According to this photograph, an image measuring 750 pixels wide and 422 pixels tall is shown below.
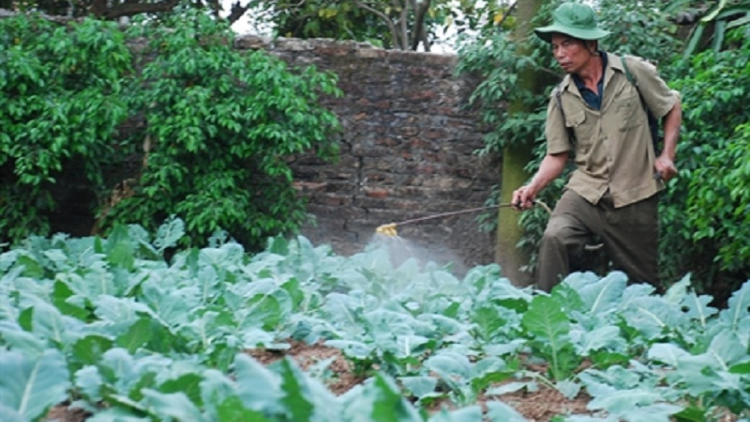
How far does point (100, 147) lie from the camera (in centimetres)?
855

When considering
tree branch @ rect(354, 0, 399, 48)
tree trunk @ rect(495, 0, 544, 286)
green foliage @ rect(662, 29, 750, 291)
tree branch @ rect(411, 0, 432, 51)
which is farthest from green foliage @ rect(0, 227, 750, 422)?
tree branch @ rect(354, 0, 399, 48)

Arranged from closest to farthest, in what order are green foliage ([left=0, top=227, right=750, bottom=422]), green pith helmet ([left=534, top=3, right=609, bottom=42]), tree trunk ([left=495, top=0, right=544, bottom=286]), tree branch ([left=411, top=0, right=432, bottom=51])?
green foliage ([left=0, top=227, right=750, bottom=422]), green pith helmet ([left=534, top=3, right=609, bottom=42]), tree trunk ([left=495, top=0, right=544, bottom=286]), tree branch ([left=411, top=0, right=432, bottom=51])

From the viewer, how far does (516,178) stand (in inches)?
360

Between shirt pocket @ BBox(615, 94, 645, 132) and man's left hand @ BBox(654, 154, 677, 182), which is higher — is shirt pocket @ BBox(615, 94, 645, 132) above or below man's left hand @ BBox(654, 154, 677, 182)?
above

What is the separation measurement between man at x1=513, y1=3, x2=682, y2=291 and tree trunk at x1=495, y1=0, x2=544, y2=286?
2.80 m

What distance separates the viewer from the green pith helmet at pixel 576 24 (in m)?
5.98

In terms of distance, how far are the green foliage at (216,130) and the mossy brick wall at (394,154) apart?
1.87 ft

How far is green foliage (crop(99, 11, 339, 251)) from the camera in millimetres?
8281

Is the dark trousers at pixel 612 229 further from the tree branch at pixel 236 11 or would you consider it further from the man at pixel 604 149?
the tree branch at pixel 236 11

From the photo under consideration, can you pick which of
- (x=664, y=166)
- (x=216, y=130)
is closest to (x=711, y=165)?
(x=664, y=166)

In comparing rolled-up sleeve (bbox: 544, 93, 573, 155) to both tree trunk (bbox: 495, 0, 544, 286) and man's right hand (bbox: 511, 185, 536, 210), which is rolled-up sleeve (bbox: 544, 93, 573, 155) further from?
tree trunk (bbox: 495, 0, 544, 286)

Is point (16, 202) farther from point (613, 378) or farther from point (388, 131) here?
point (613, 378)

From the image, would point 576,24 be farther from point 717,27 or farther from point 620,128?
point 717,27

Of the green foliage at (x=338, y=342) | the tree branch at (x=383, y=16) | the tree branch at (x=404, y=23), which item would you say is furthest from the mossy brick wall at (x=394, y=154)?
the green foliage at (x=338, y=342)
